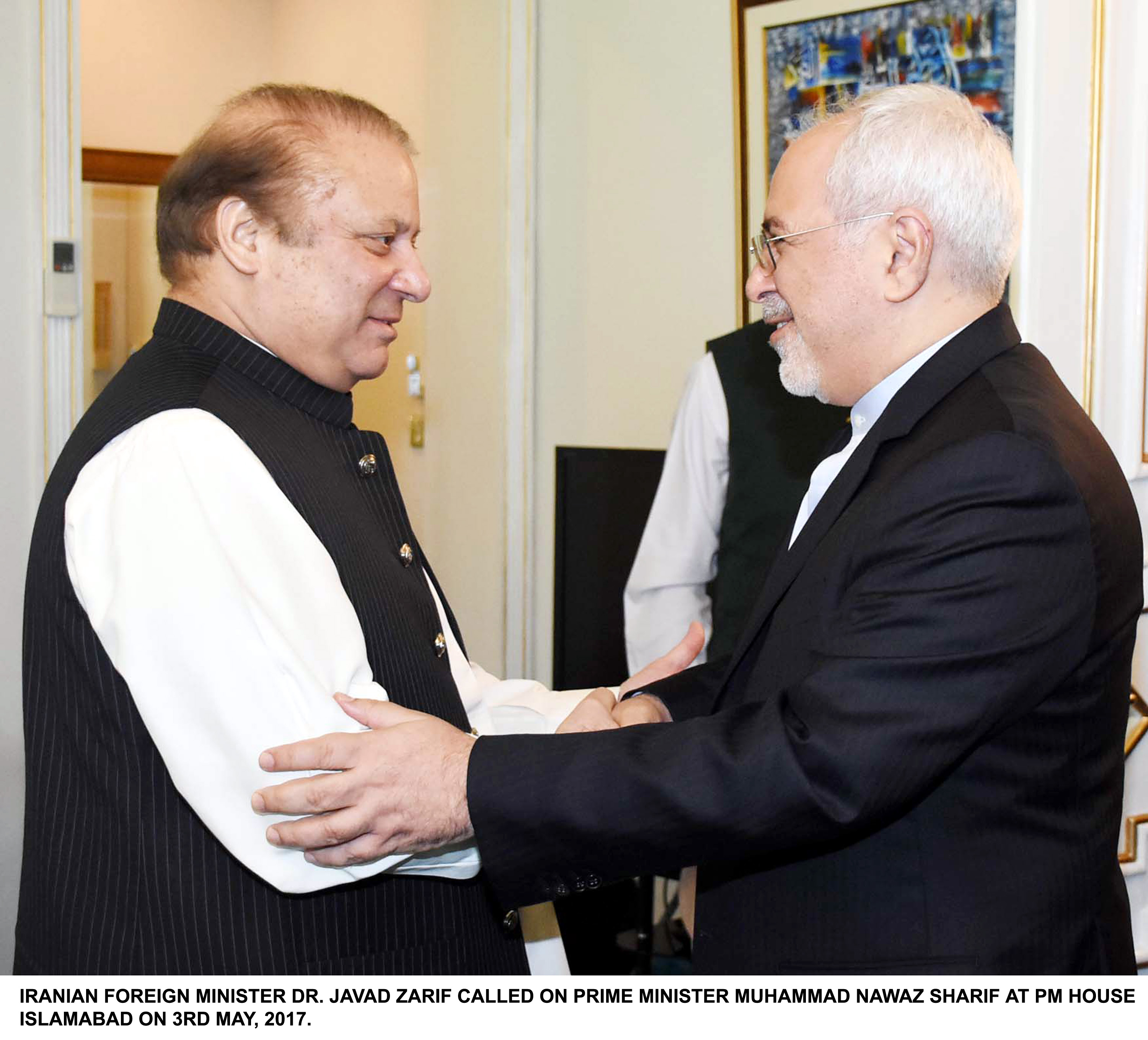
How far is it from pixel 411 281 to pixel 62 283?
6.08 ft

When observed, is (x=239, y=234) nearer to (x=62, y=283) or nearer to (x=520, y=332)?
(x=62, y=283)

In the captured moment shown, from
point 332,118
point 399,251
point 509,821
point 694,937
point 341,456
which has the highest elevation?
point 332,118

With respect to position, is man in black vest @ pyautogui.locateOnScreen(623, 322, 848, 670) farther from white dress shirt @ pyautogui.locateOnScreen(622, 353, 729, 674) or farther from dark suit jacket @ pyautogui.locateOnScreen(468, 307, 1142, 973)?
dark suit jacket @ pyautogui.locateOnScreen(468, 307, 1142, 973)

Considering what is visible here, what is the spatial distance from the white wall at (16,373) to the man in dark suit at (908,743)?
2.07m

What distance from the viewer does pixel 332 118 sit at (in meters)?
1.52

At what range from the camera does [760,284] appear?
1.93 m

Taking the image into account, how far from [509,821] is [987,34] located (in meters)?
2.65

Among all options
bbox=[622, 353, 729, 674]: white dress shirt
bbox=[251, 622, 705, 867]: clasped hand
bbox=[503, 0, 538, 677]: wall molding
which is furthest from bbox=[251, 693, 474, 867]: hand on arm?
bbox=[503, 0, 538, 677]: wall molding

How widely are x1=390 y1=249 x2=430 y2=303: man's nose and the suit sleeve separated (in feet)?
2.03

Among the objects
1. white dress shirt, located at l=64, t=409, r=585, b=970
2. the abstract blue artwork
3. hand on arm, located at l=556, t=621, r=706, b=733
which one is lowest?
hand on arm, located at l=556, t=621, r=706, b=733

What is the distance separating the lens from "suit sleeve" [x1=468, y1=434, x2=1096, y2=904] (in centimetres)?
132

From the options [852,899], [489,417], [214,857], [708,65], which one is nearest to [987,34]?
[708,65]

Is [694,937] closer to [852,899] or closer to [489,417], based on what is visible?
[852,899]

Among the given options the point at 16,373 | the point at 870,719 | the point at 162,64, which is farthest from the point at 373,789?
the point at 162,64
